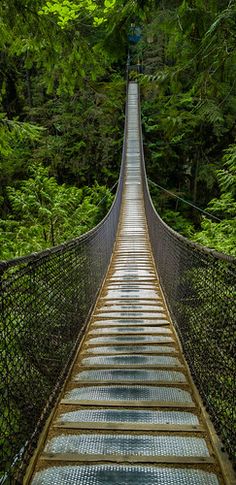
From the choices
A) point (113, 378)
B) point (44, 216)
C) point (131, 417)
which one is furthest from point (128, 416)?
point (44, 216)

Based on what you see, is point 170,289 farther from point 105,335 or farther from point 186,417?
point 186,417

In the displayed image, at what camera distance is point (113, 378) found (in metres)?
1.93

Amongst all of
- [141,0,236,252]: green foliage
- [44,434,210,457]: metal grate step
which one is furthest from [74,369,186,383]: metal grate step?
[141,0,236,252]: green foliage

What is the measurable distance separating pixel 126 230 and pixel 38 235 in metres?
1.91

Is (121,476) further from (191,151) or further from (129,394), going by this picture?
(191,151)

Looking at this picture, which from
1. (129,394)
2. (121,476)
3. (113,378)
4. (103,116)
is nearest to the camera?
(121,476)

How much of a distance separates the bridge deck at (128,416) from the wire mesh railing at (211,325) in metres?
0.08

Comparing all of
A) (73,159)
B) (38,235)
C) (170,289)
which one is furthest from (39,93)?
(170,289)

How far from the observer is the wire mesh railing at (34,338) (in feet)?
4.11

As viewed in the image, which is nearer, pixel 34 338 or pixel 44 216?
pixel 34 338

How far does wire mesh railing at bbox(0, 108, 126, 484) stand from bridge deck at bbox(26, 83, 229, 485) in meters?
0.08

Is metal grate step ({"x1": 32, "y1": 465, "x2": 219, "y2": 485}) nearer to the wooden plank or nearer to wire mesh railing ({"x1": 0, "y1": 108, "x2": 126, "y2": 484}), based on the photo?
wire mesh railing ({"x1": 0, "y1": 108, "x2": 126, "y2": 484})

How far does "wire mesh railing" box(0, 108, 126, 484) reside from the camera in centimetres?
125

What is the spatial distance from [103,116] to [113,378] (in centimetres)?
990
